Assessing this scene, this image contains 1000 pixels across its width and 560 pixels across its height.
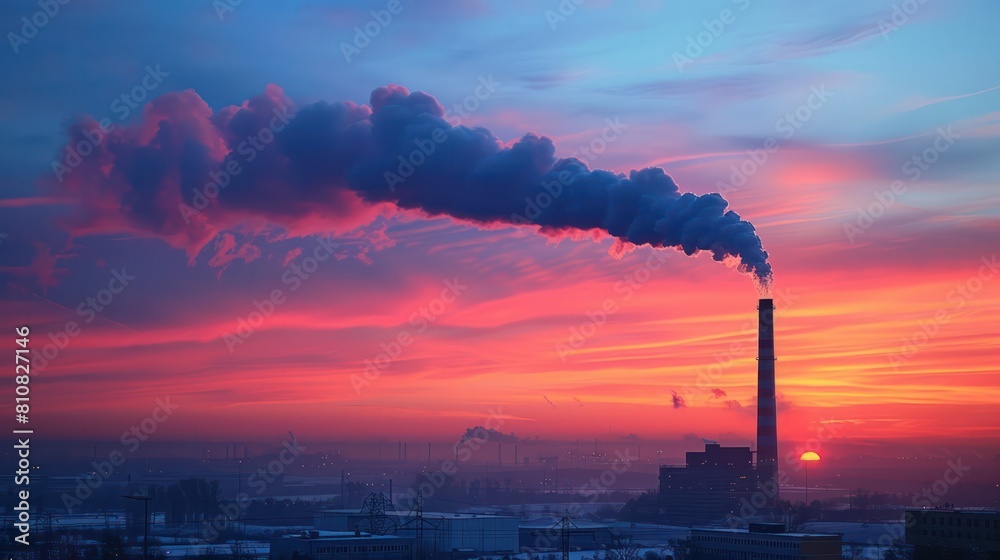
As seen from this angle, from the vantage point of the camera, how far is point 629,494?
477ft

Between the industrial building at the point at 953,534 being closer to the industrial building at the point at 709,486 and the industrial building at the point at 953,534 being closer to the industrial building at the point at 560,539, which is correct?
the industrial building at the point at 560,539

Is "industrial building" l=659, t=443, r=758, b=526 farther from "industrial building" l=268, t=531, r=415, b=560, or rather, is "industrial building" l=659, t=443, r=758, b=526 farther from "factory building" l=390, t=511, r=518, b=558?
"industrial building" l=268, t=531, r=415, b=560

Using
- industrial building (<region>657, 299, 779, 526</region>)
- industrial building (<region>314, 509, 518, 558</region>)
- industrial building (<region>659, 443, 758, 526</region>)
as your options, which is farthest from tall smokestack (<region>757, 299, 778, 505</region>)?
industrial building (<region>314, 509, 518, 558</region>)

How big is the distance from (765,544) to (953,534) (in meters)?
9.46

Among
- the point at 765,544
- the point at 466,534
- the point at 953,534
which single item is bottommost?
the point at 466,534

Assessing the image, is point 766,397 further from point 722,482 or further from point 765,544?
point 765,544

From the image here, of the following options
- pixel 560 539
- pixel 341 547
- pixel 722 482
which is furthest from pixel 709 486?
pixel 341 547

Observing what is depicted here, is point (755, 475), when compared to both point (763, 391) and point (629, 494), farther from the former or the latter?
point (629, 494)

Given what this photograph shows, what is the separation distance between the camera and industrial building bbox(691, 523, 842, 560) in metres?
49.6

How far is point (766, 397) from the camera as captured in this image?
240 ft

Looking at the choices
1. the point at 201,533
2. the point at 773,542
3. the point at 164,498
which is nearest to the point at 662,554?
the point at 773,542

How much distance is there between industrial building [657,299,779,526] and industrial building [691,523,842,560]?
20.1 metres

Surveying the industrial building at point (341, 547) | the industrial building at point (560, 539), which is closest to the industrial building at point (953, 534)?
the industrial building at point (560, 539)

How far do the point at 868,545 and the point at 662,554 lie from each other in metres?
15.0
